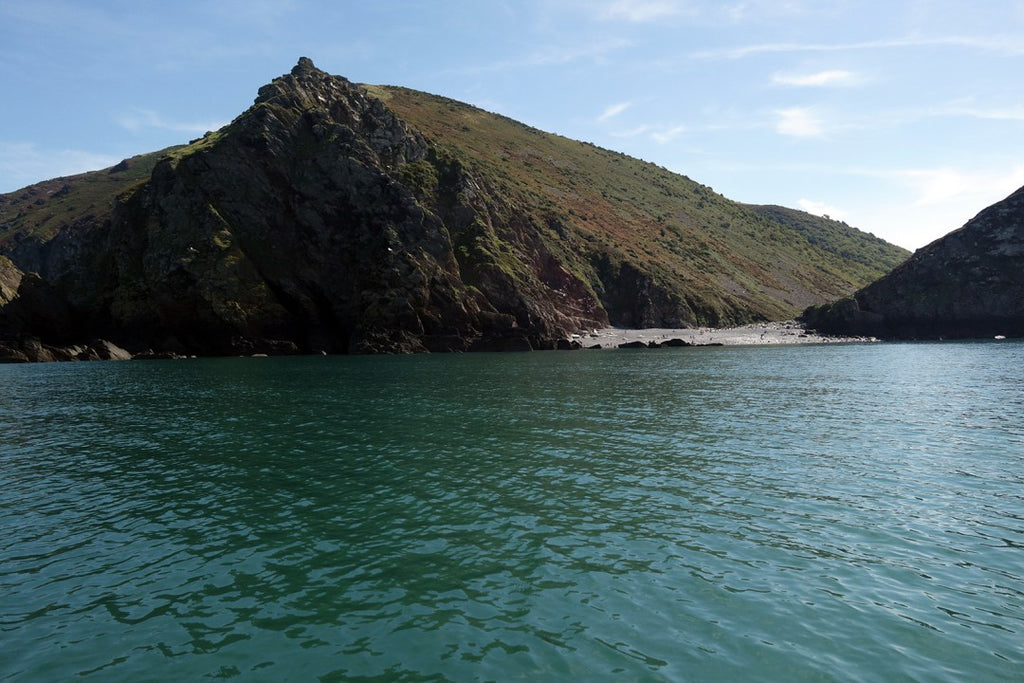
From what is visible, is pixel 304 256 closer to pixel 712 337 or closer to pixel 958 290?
pixel 712 337

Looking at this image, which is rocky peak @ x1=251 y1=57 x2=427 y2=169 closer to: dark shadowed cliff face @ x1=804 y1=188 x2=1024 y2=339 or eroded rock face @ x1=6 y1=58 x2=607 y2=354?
eroded rock face @ x1=6 y1=58 x2=607 y2=354

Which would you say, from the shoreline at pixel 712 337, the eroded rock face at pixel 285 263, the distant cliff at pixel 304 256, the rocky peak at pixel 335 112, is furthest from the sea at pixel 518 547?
the rocky peak at pixel 335 112

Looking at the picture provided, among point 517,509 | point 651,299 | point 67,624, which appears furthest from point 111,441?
point 651,299

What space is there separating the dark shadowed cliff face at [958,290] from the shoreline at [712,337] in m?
8.69

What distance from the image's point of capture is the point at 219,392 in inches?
2100

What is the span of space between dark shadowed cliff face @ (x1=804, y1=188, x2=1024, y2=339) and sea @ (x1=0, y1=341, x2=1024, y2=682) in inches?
4633

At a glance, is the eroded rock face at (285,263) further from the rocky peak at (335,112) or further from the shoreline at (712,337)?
the shoreline at (712,337)

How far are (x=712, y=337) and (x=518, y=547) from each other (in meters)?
126

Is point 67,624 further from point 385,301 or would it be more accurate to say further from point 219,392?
point 385,301

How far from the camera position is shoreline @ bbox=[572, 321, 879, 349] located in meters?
128

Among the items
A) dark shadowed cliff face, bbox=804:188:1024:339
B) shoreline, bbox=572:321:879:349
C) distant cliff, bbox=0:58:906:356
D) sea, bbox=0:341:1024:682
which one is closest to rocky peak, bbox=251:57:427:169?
distant cliff, bbox=0:58:906:356

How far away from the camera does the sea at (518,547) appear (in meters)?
11.5

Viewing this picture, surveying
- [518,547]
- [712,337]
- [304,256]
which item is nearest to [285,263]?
[304,256]

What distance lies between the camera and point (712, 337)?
13400cm
